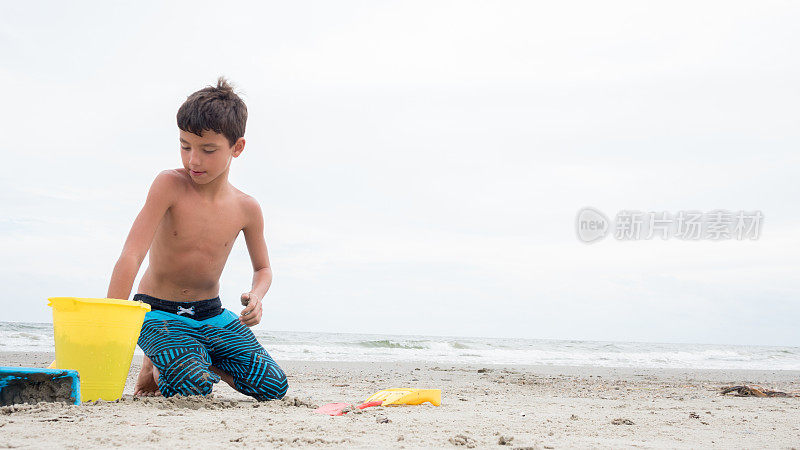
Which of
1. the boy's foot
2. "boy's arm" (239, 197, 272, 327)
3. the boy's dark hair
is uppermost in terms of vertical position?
the boy's dark hair

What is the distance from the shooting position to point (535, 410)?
3705 millimetres

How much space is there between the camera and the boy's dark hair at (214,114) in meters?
3.38

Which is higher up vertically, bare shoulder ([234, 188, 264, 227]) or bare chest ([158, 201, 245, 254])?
bare shoulder ([234, 188, 264, 227])

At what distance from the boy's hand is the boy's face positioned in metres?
0.73

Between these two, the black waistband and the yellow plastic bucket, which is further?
the black waistband

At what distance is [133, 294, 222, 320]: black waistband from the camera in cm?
361

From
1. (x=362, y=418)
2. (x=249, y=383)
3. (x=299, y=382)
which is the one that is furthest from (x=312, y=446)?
(x=299, y=382)

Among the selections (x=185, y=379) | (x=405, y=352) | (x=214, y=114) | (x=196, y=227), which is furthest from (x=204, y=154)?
(x=405, y=352)

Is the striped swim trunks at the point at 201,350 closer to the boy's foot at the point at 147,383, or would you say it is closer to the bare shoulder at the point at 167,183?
the boy's foot at the point at 147,383

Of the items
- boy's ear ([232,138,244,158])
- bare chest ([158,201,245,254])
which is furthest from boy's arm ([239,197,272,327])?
boy's ear ([232,138,244,158])

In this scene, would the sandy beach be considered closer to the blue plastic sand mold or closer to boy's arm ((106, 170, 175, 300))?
the blue plastic sand mold

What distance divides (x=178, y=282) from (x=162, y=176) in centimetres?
63

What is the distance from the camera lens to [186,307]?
11.9 feet

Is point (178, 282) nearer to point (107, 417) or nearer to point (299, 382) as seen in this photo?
point (107, 417)
